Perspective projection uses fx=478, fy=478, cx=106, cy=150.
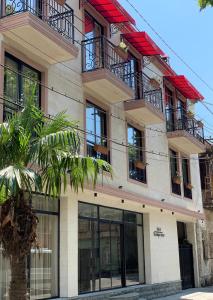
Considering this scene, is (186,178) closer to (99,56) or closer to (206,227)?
(206,227)

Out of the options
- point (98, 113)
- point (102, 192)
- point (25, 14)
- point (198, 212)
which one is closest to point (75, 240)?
point (102, 192)

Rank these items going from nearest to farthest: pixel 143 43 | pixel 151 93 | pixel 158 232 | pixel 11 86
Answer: pixel 11 86 < pixel 143 43 < pixel 151 93 < pixel 158 232

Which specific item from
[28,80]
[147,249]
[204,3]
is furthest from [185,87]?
[204,3]

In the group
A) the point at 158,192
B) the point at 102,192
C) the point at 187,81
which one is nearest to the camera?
the point at 102,192

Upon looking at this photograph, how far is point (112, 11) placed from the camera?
17.5m

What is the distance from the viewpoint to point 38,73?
45.4ft

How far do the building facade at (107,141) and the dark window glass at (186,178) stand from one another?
0.09 metres

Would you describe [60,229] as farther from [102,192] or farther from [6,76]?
[6,76]

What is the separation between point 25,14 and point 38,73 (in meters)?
2.20

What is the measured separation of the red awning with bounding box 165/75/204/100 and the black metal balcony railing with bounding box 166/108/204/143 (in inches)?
51.0

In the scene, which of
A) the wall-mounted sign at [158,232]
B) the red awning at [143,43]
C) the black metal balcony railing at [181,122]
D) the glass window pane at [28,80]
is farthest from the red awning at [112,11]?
the wall-mounted sign at [158,232]

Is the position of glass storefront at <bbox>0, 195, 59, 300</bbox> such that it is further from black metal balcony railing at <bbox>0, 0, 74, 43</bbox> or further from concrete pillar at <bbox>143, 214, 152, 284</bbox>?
concrete pillar at <bbox>143, 214, 152, 284</bbox>

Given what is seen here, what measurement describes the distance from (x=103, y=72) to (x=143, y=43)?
16.8ft

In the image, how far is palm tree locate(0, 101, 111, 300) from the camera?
28.0ft
